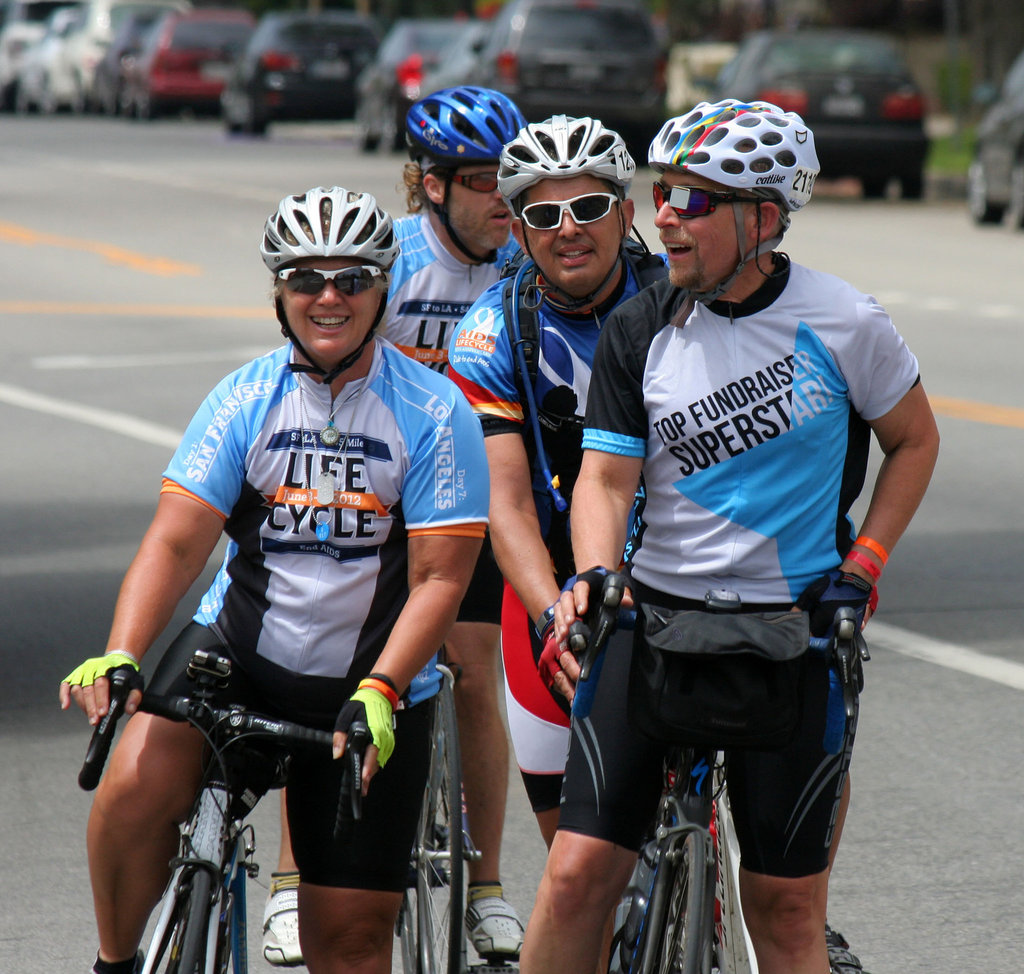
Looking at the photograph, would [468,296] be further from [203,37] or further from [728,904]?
[203,37]

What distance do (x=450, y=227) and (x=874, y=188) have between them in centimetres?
2132

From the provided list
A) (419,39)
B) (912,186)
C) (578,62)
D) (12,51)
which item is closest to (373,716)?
(912,186)

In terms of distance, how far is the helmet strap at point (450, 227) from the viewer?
5.49m

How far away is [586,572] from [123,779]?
3.19 ft

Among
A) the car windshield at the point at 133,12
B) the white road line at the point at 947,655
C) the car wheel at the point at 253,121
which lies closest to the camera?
the white road line at the point at 947,655

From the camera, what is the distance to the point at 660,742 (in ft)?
12.8

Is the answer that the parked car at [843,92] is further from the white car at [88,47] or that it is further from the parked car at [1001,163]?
the white car at [88,47]

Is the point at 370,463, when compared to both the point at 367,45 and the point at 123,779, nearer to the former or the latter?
the point at 123,779

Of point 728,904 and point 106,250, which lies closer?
point 728,904

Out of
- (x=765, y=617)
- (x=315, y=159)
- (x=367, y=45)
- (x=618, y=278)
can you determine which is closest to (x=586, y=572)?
Result: (x=765, y=617)

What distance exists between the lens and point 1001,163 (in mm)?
21516

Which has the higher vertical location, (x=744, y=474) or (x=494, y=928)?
(x=744, y=474)

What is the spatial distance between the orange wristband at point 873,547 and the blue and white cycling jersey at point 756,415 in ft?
0.19

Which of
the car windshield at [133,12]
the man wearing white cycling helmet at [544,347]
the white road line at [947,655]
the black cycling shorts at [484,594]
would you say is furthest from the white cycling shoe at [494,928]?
the car windshield at [133,12]
